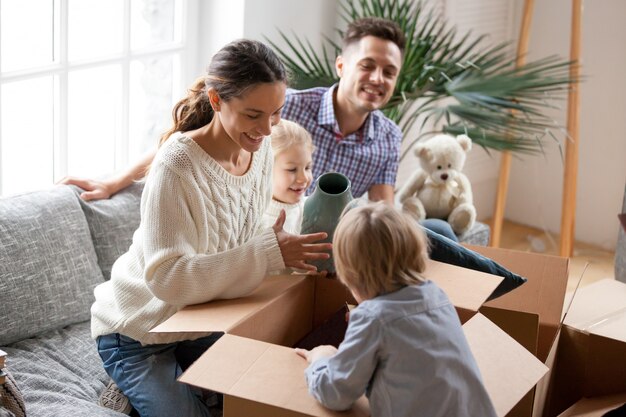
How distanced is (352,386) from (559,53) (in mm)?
3306

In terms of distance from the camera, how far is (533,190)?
4.66 meters

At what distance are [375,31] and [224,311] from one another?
1.37 meters

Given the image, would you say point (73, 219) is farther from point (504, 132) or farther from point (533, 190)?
point (533, 190)

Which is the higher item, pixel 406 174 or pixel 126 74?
pixel 126 74

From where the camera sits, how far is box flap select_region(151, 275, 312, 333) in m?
1.67

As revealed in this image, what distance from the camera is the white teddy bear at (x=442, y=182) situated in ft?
10.4

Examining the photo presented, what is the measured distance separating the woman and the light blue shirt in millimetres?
374

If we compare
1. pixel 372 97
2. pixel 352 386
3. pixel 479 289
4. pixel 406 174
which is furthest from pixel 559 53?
pixel 352 386

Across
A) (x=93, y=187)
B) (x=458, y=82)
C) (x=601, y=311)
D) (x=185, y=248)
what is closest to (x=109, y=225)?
(x=93, y=187)

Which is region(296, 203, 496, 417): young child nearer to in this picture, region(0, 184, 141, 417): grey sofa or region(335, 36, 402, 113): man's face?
region(0, 184, 141, 417): grey sofa

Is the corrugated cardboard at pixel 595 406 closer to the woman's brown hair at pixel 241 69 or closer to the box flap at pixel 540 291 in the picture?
the box flap at pixel 540 291

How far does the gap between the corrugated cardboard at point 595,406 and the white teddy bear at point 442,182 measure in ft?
3.43

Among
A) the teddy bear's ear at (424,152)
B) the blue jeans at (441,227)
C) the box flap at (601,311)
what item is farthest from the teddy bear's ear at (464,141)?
the box flap at (601,311)

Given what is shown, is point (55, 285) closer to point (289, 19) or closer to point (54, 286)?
point (54, 286)
